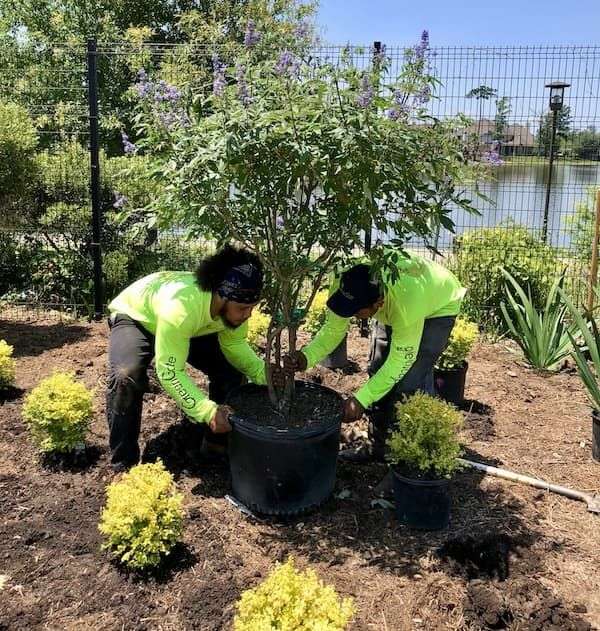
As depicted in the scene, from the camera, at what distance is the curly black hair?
10.7ft

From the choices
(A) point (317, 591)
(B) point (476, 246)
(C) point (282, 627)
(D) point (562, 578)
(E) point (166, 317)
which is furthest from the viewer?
(B) point (476, 246)

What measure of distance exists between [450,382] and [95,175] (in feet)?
13.4

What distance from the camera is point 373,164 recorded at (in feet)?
8.32

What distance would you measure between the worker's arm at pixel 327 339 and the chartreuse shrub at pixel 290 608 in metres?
1.67

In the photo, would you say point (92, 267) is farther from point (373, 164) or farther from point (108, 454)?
point (373, 164)

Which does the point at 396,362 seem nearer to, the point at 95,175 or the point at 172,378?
the point at 172,378

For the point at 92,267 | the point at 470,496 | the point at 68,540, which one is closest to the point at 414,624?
the point at 470,496

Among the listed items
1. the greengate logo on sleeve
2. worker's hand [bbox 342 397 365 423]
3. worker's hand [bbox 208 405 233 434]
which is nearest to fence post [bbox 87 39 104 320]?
the greengate logo on sleeve

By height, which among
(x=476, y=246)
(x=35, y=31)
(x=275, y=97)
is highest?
(x=35, y=31)

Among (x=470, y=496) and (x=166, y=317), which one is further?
(x=470, y=496)

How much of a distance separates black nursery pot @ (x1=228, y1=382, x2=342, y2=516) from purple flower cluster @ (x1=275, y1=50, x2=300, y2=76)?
162cm

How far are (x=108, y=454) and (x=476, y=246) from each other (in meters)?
4.52

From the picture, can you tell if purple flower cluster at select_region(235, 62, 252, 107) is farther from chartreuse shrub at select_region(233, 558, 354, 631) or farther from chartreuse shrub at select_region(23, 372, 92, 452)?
chartreuse shrub at select_region(23, 372, 92, 452)

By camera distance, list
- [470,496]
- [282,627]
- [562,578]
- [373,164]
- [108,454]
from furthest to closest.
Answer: [108,454] < [470,496] < [562,578] < [373,164] < [282,627]
